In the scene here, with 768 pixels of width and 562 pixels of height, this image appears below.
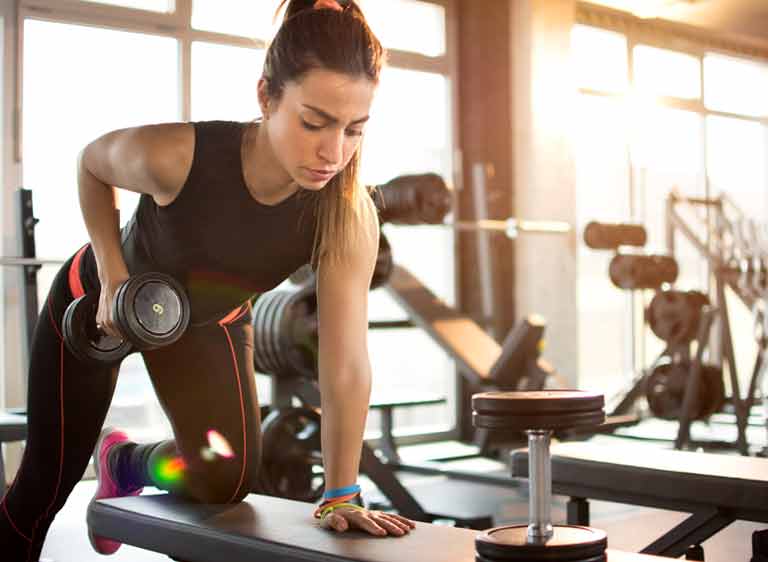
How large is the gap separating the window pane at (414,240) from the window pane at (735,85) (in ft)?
8.86

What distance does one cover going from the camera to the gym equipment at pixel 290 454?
11.8 ft

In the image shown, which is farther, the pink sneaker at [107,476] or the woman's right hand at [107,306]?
the pink sneaker at [107,476]

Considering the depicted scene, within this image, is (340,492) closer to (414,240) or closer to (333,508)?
(333,508)

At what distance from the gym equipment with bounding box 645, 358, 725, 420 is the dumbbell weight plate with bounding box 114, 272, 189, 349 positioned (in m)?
3.82

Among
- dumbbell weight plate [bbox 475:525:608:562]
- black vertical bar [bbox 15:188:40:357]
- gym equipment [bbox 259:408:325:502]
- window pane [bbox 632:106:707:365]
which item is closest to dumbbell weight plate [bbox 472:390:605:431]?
dumbbell weight plate [bbox 475:525:608:562]

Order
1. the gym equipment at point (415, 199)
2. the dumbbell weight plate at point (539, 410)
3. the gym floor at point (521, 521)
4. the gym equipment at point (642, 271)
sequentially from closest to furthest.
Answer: the dumbbell weight plate at point (539, 410)
the gym floor at point (521, 521)
the gym equipment at point (415, 199)
the gym equipment at point (642, 271)

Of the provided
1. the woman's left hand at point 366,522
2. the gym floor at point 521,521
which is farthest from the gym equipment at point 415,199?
the woman's left hand at point 366,522

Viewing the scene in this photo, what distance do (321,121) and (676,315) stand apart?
4065 mm

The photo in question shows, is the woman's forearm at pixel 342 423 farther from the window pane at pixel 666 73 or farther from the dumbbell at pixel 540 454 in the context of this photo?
the window pane at pixel 666 73

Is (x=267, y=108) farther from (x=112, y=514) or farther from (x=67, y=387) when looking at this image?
(x=112, y=514)

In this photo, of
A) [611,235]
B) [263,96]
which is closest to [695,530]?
[263,96]

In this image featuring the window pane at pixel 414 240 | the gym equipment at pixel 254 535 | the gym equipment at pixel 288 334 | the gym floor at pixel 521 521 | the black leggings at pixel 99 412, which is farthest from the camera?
the window pane at pixel 414 240

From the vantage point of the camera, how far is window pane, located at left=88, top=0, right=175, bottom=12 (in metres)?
4.97

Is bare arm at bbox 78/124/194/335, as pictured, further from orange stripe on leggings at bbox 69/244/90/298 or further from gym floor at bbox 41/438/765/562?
gym floor at bbox 41/438/765/562
